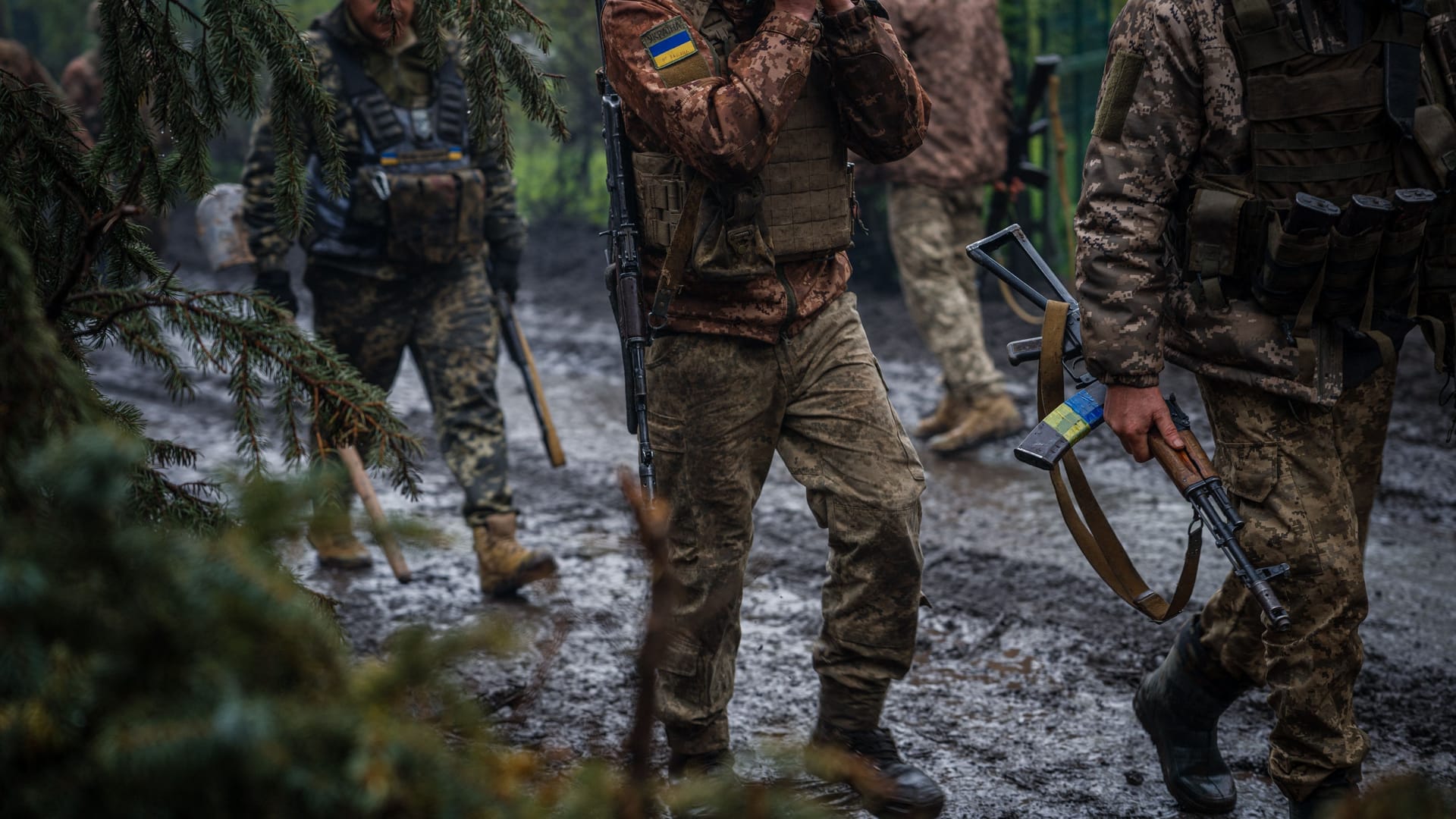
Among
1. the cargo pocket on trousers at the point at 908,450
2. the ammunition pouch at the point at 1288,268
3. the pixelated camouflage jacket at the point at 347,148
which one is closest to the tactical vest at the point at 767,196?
the cargo pocket on trousers at the point at 908,450

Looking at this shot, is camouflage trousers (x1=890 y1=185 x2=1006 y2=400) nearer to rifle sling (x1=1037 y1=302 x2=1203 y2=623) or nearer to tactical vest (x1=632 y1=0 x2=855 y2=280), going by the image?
rifle sling (x1=1037 y1=302 x2=1203 y2=623)

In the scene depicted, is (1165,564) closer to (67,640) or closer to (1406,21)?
(1406,21)

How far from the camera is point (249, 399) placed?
2.26 metres

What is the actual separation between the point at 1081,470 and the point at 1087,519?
19 centimetres

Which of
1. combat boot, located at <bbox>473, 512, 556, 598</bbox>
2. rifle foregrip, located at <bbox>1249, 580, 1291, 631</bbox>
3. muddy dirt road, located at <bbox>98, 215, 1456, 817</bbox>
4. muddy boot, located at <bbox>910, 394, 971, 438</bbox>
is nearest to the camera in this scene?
rifle foregrip, located at <bbox>1249, 580, 1291, 631</bbox>

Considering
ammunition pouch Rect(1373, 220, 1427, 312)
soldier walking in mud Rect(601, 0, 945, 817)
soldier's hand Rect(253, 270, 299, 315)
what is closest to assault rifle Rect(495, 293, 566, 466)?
soldier's hand Rect(253, 270, 299, 315)

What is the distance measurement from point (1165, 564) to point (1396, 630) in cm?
84

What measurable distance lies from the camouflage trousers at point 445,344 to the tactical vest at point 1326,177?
111 inches

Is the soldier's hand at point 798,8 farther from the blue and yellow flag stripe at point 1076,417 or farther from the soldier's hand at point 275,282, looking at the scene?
the soldier's hand at point 275,282

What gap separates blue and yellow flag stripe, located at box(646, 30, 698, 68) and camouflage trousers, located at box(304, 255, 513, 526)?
2.17 metres

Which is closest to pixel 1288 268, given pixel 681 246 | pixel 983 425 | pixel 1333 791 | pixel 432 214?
pixel 1333 791

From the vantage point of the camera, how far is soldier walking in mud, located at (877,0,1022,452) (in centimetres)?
640

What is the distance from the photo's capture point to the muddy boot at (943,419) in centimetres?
654

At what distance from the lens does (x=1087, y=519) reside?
3.01 meters
